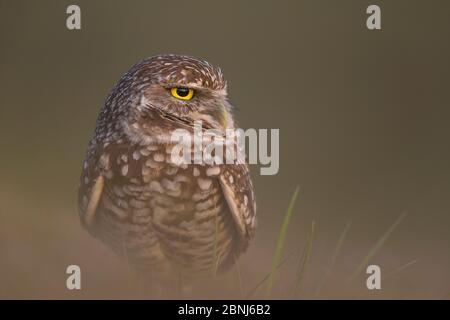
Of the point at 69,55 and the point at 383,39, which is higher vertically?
the point at 383,39

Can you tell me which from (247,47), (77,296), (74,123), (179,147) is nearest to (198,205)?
(179,147)

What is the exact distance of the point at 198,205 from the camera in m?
2.81

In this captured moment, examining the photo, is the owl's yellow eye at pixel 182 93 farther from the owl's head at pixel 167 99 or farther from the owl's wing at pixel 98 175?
the owl's wing at pixel 98 175

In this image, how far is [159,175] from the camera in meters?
2.79

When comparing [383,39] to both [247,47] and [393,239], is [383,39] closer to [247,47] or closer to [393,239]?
[247,47]

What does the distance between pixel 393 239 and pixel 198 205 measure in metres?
3.45


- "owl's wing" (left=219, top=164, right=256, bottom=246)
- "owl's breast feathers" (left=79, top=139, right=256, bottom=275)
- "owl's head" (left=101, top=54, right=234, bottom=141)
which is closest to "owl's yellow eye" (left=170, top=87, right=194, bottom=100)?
"owl's head" (left=101, top=54, right=234, bottom=141)

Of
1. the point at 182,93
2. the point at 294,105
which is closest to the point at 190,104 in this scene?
the point at 182,93

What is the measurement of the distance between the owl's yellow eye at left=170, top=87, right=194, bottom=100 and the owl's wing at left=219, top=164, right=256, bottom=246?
35 cm

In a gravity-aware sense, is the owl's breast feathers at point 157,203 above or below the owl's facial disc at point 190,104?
below

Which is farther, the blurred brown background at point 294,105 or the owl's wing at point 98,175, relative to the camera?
the blurred brown background at point 294,105

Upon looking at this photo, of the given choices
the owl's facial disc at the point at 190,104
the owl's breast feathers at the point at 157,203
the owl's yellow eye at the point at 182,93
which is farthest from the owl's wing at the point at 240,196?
the owl's yellow eye at the point at 182,93

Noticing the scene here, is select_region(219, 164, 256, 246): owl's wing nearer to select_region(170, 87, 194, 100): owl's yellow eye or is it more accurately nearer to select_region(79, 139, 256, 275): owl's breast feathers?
select_region(79, 139, 256, 275): owl's breast feathers

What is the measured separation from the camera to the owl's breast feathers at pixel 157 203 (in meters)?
2.79
